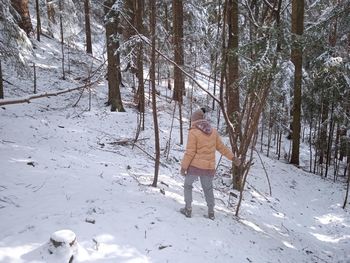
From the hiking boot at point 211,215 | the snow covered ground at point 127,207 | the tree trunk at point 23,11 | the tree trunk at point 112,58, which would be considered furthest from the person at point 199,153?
the tree trunk at point 23,11

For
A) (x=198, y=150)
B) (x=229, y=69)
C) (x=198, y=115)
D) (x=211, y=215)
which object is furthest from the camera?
(x=229, y=69)

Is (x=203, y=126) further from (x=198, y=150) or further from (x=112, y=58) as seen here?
(x=112, y=58)

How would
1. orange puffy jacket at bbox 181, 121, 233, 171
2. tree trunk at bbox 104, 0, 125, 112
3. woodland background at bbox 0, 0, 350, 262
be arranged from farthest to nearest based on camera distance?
tree trunk at bbox 104, 0, 125, 112 → woodland background at bbox 0, 0, 350, 262 → orange puffy jacket at bbox 181, 121, 233, 171

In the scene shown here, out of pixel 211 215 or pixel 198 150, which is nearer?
pixel 198 150

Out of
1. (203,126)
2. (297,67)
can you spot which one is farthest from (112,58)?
(203,126)

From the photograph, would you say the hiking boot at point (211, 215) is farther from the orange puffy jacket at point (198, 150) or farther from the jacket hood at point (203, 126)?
the jacket hood at point (203, 126)

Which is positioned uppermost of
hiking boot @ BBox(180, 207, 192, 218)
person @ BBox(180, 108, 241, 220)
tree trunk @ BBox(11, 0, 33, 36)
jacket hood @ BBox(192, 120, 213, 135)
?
tree trunk @ BBox(11, 0, 33, 36)

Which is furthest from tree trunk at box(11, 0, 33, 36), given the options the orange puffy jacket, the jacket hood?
the orange puffy jacket

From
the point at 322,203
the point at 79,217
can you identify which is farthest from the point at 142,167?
the point at 322,203

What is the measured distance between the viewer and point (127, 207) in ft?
20.7

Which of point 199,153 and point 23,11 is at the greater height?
point 23,11

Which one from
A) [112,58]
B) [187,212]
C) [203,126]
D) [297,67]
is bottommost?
[187,212]

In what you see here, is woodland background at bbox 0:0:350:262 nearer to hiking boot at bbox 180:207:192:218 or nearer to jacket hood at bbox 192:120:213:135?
jacket hood at bbox 192:120:213:135

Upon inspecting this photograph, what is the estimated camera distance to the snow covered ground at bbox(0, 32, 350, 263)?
513 centimetres
